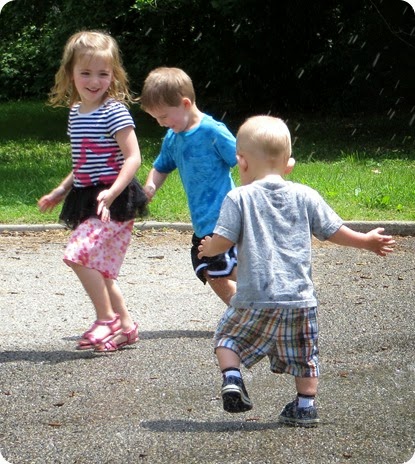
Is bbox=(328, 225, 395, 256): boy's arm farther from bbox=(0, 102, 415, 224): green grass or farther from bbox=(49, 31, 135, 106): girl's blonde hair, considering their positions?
bbox=(0, 102, 415, 224): green grass

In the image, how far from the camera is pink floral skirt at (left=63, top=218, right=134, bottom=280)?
17.7 ft

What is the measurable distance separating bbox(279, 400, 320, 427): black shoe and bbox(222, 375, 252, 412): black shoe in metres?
0.21

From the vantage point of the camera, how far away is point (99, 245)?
215 inches

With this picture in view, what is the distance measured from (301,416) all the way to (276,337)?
1.08ft

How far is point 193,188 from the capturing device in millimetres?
5406

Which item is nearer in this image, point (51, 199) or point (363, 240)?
point (363, 240)

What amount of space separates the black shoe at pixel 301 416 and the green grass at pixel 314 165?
544cm

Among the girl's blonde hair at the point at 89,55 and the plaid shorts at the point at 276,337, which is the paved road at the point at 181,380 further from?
the girl's blonde hair at the point at 89,55

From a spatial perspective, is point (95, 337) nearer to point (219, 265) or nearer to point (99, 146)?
point (219, 265)

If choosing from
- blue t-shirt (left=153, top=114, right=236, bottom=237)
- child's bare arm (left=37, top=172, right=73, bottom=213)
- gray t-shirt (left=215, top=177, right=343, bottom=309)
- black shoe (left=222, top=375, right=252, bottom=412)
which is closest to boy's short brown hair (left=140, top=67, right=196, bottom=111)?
blue t-shirt (left=153, top=114, right=236, bottom=237)

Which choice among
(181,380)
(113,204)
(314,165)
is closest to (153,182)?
(113,204)

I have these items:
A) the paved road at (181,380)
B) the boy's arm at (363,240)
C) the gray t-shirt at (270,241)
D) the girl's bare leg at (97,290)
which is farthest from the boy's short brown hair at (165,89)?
the boy's arm at (363,240)

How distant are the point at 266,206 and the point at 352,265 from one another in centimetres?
401

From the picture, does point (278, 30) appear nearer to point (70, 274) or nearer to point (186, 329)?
point (70, 274)
